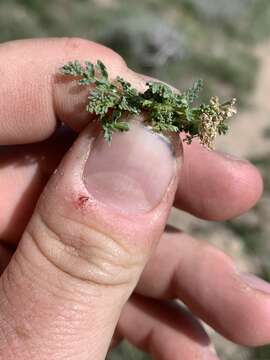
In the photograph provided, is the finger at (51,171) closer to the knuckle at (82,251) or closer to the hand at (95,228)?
the hand at (95,228)

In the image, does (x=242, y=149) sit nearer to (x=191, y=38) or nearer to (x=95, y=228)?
(x=191, y=38)

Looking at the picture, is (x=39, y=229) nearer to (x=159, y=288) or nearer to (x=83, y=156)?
(x=83, y=156)

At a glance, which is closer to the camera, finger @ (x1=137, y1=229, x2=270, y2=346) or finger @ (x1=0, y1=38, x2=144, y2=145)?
finger @ (x1=0, y1=38, x2=144, y2=145)

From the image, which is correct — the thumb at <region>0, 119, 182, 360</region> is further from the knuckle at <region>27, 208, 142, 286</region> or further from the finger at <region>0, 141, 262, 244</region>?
the finger at <region>0, 141, 262, 244</region>

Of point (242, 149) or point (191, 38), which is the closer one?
point (242, 149)

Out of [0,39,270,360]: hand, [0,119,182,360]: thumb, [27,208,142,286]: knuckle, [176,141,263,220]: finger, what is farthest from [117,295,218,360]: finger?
[27,208,142,286]: knuckle

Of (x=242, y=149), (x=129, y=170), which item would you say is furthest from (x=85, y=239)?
(x=242, y=149)
